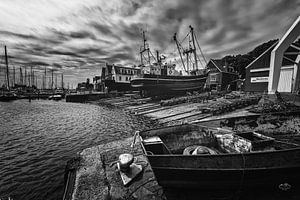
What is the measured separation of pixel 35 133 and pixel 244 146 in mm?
14805

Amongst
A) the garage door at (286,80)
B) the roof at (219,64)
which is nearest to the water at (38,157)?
the garage door at (286,80)

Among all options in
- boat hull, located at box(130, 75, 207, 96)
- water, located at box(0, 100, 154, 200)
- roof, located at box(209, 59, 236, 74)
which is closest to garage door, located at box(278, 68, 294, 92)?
boat hull, located at box(130, 75, 207, 96)

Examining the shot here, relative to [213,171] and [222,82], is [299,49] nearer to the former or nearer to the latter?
[222,82]

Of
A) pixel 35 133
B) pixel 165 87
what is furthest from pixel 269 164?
pixel 165 87

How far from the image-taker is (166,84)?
28.5 m

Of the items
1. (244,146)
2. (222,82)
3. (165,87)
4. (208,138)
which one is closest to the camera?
(244,146)

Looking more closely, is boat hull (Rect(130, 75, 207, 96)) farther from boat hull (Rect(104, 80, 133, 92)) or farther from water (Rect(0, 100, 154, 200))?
boat hull (Rect(104, 80, 133, 92))

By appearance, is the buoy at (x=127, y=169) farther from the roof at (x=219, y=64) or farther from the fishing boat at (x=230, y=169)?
the roof at (x=219, y=64)

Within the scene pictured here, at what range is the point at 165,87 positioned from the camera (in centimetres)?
2886

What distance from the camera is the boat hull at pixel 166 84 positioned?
1054 inches

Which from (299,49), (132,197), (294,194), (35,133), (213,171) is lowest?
(35,133)

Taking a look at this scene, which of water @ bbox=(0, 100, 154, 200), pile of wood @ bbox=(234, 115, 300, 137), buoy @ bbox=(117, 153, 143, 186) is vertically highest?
pile of wood @ bbox=(234, 115, 300, 137)

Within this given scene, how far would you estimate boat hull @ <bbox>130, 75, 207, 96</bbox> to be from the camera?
Result: 2677 centimetres

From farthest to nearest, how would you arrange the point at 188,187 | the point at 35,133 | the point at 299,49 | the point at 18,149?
the point at 299,49, the point at 35,133, the point at 18,149, the point at 188,187
